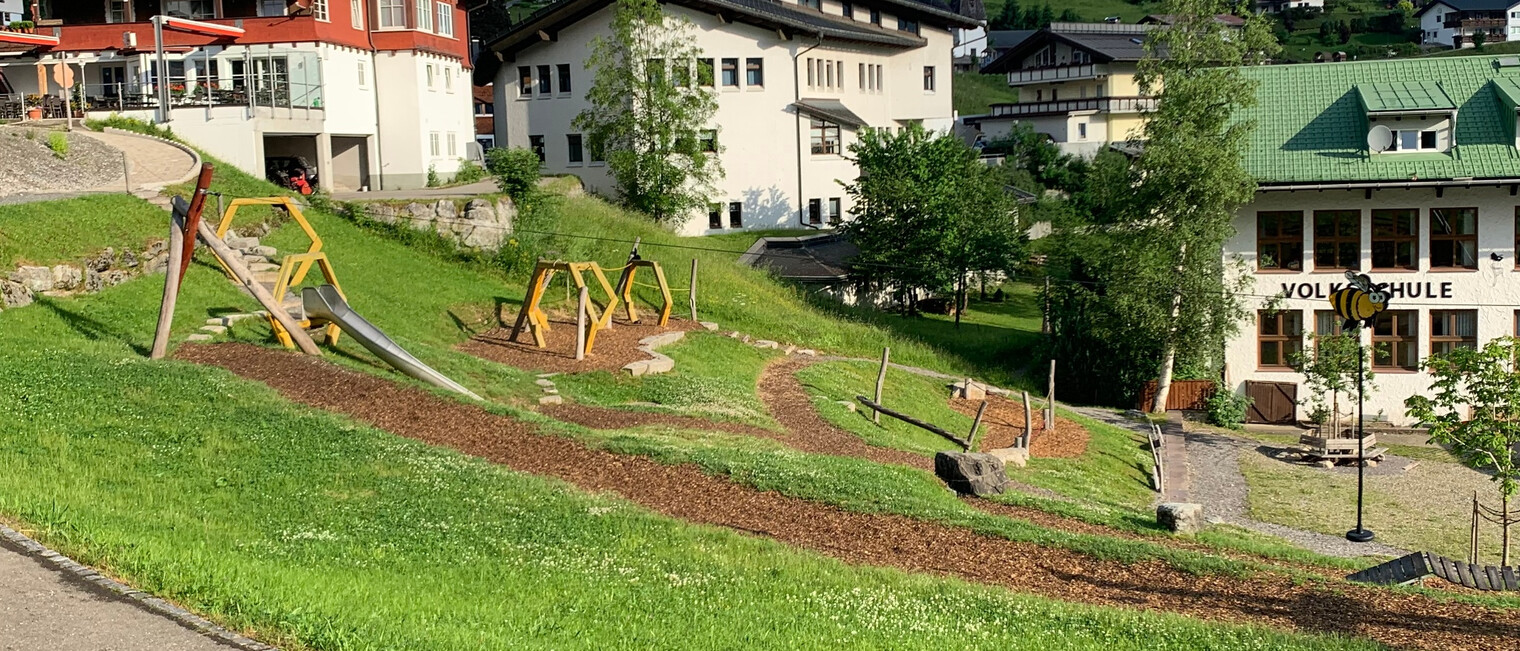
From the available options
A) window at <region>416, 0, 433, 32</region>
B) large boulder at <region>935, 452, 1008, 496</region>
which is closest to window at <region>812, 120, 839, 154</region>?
window at <region>416, 0, 433, 32</region>

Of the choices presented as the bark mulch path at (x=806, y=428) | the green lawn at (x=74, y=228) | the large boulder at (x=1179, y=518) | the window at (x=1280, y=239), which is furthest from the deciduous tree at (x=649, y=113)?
the large boulder at (x=1179, y=518)

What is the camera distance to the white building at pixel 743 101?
5603 centimetres

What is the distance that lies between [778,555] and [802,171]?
4438 cm

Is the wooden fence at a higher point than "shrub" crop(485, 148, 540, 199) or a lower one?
Result: lower

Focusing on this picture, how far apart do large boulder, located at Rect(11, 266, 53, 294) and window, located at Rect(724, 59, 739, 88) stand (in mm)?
35012

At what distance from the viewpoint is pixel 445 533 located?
1431 centimetres

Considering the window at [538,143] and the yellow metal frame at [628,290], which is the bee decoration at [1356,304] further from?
the window at [538,143]

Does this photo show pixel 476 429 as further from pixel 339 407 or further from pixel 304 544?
pixel 304 544

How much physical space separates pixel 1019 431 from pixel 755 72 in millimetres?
29654

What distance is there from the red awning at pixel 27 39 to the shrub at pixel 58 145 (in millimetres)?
6518

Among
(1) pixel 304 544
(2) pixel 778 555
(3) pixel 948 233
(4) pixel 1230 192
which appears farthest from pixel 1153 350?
(1) pixel 304 544

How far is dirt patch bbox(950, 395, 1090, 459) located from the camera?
29.4 m

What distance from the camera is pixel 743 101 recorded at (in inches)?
2249

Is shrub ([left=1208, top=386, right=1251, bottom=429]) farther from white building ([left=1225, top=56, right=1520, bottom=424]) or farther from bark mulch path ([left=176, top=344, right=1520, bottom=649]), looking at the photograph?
bark mulch path ([left=176, top=344, right=1520, bottom=649])
